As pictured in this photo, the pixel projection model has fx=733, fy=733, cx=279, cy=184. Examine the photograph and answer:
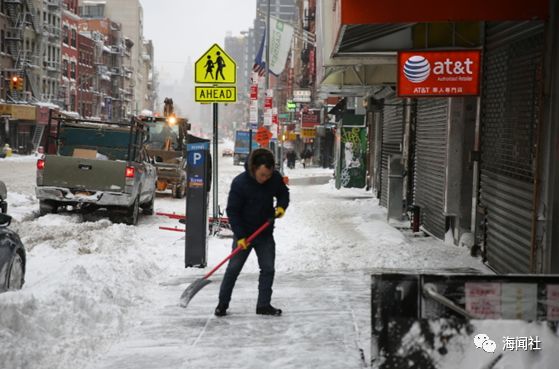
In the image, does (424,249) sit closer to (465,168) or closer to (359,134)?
(465,168)

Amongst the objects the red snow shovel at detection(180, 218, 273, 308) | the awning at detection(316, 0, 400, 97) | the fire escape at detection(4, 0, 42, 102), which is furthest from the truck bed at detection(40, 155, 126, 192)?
the fire escape at detection(4, 0, 42, 102)

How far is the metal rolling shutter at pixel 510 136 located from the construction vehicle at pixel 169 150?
14.7 m

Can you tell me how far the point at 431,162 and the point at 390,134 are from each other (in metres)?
7.06

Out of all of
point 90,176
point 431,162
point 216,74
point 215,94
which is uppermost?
point 216,74

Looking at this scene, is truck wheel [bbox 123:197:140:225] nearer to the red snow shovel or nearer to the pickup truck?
the pickup truck

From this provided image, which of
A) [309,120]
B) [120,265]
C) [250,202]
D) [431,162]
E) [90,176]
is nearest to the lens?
[250,202]

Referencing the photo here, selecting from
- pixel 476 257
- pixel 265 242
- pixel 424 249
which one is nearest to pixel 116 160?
pixel 424 249

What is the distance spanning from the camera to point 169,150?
2595 cm

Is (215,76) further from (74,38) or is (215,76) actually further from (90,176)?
(74,38)

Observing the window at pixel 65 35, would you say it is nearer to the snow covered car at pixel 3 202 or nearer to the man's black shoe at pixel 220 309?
the snow covered car at pixel 3 202

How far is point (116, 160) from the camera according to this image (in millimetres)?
16562

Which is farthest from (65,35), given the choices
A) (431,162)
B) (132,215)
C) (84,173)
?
(431,162)

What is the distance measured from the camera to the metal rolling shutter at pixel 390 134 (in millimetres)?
20438

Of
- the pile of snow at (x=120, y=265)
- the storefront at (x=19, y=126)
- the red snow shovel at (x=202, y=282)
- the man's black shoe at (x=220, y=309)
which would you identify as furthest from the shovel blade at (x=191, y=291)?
the storefront at (x=19, y=126)
